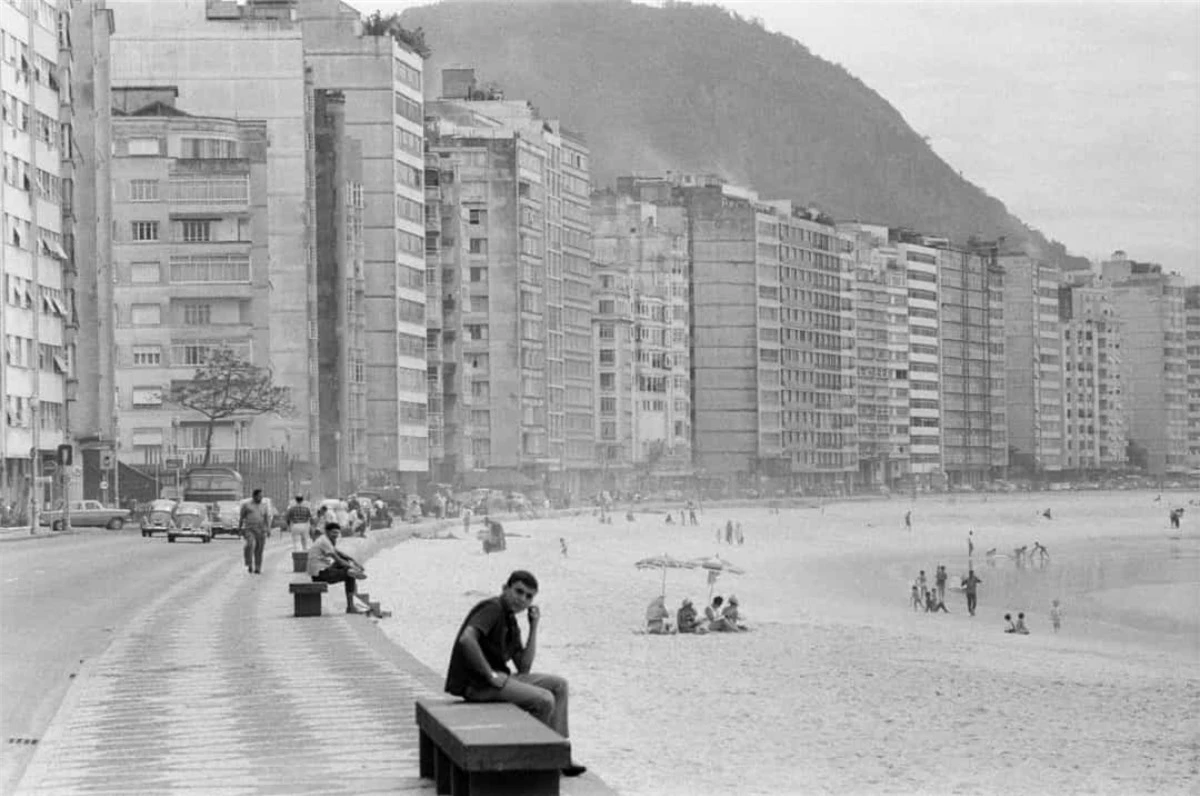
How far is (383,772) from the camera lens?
17.7 metres

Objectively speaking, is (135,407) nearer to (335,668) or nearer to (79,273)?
(79,273)

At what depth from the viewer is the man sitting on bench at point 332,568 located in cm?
3797

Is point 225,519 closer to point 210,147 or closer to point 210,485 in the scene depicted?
point 210,485

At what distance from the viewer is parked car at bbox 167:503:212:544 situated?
245 feet

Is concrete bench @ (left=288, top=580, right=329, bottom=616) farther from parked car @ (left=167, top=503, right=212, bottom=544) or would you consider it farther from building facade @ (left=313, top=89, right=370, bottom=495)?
building facade @ (left=313, top=89, right=370, bottom=495)

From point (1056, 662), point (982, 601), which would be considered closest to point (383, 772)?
point (1056, 662)

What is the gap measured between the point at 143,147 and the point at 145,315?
26.3 ft

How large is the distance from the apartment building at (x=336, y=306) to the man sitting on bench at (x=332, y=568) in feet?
324

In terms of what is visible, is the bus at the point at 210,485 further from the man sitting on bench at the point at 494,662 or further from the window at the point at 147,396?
the man sitting on bench at the point at 494,662

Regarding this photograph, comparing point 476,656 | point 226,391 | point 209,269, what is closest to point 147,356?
point 209,269

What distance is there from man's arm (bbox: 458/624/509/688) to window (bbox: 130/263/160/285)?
112646 mm

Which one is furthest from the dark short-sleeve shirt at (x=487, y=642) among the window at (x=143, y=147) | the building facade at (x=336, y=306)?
the building facade at (x=336, y=306)

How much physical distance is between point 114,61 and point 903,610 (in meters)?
74.6

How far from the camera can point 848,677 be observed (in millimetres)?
37938
